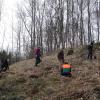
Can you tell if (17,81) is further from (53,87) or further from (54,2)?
(54,2)

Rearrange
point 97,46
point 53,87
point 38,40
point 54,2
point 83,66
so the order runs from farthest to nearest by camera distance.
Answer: point 38,40 < point 54,2 < point 97,46 < point 83,66 < point 53,87

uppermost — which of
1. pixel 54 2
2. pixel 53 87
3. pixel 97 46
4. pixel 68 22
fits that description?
pixel 54 2

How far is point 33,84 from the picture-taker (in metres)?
20.2

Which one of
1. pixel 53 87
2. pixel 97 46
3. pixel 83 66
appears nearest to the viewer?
pixel 53 87

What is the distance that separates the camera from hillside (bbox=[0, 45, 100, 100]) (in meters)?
17.2

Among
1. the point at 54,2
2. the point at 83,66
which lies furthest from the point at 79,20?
the point at 83,66

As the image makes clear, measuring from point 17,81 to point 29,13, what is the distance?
3021cm

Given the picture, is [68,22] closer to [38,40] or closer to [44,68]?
[38,40]

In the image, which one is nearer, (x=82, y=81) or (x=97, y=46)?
(x=82, y=81)

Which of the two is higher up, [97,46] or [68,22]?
[68,22]

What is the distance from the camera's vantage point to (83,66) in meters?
24.0

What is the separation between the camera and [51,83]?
20.1 metres

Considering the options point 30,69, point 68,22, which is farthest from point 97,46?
point 68,22

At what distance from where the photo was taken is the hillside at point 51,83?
56.4ft
